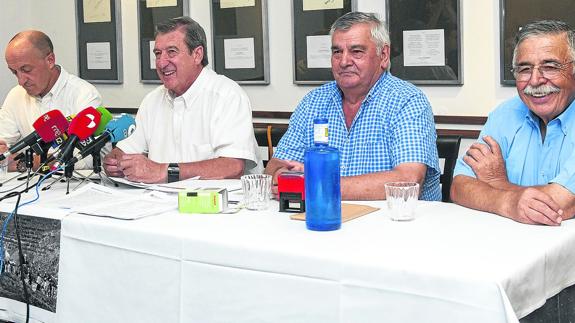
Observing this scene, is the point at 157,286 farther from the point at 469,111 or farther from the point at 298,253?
the point at 469,111

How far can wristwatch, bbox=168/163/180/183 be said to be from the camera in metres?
3.17

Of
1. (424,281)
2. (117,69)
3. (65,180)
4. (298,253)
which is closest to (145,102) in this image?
(65,180)

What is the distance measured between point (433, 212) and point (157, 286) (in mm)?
839

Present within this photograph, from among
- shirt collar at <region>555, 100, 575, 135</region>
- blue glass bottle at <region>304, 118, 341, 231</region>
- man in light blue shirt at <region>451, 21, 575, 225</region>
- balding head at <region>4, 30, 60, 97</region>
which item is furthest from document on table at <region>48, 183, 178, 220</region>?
balding head at <region>4, 30, 60, 97</region>

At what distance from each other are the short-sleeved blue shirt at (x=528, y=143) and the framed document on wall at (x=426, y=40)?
3.35ft

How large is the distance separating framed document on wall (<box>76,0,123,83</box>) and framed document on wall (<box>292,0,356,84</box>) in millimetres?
1358

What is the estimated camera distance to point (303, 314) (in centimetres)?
190

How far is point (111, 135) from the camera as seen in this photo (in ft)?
9.67

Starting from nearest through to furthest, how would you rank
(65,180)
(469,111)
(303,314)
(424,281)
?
(424,281), (303,314), (65,180), (469,111)

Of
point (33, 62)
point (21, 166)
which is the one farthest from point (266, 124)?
point (21, 166)

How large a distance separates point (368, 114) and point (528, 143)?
71 centimetres

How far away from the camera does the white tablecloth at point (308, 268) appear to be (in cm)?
174

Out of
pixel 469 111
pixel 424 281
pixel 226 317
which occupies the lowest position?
pixel 226 317

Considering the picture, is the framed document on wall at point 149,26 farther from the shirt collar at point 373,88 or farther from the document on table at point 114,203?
the document on table at point 114,203
